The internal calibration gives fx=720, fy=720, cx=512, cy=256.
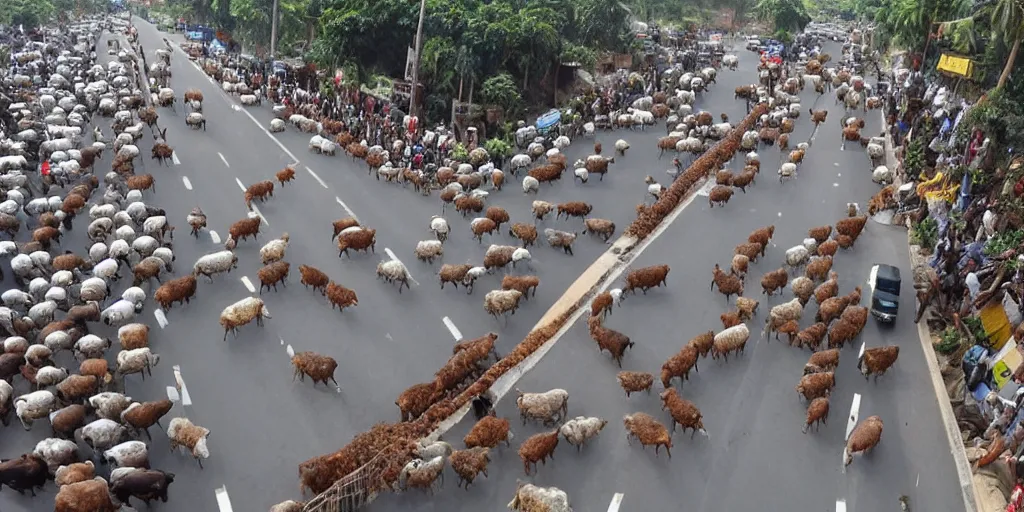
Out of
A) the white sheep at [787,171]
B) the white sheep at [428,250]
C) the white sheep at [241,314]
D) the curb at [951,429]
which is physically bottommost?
the white sheep at [241,314]

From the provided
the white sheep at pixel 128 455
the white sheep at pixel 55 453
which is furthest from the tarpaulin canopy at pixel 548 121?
the white sheep at pixel 55 453

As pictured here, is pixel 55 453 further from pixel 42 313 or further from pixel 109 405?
pixel 42 313

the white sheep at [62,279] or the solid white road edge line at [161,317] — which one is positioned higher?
the white sheep at [62,279]

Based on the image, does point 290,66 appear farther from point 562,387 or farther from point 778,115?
point 562,387

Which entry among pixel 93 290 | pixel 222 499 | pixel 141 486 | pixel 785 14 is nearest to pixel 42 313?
pixel 93 290

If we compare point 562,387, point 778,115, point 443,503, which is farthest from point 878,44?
point 443,503

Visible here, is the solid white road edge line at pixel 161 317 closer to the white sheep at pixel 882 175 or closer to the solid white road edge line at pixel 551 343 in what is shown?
the solid white road edge line at pixel 551 343
